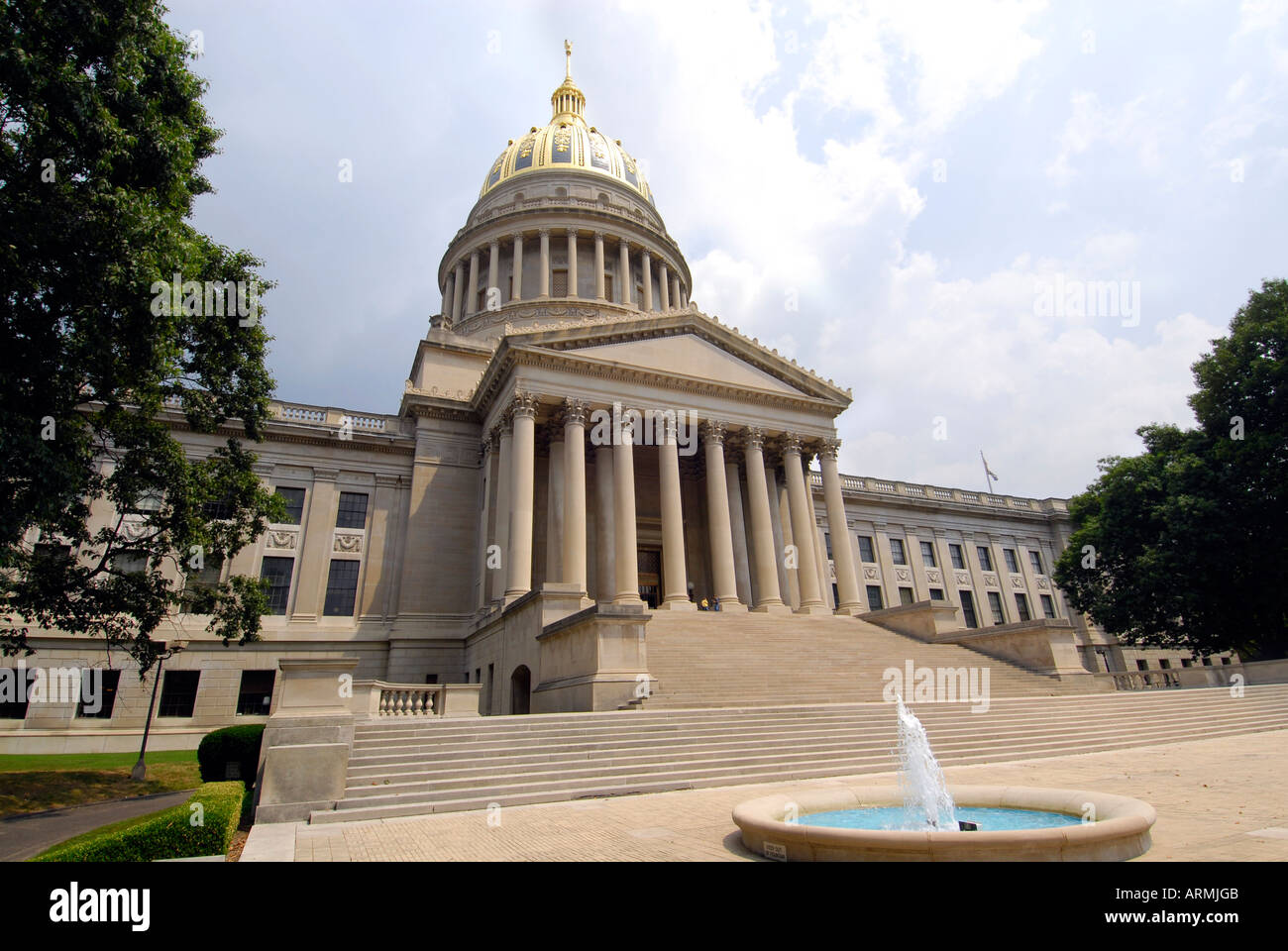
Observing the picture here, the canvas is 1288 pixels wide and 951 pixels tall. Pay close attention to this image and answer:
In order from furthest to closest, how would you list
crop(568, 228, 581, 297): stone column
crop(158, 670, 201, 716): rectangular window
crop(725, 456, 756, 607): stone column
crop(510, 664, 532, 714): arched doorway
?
1. crop(568, 228, 581, 297): stone column
2. crop(725, 456, 756, 607): stone column
3. crop(158, 670, 201, 716): rectangular window
4. crop(510, 664, 532, 714): arched doorway

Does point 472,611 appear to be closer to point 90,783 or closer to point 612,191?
point 90,783

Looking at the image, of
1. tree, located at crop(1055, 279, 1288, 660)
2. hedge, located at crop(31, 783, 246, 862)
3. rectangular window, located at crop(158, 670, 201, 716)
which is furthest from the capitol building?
tree, located at crop(1055, 279, 1288, 660)

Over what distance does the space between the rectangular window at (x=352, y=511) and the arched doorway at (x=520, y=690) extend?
14525 mm

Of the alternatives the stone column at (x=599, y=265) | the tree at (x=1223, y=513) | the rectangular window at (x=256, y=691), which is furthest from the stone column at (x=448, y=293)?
the tree at (x=1223, y=513)

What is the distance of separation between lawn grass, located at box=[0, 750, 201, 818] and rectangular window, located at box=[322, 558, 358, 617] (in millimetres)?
8719

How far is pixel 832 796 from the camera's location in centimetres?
805

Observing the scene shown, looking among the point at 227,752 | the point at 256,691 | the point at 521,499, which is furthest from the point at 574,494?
the point at 256,691

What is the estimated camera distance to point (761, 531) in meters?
31.0

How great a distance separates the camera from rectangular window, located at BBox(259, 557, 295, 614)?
30548 mm

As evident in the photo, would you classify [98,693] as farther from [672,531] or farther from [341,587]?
[672,531]

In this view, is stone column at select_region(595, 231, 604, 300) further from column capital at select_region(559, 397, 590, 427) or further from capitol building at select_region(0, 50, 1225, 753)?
column capital at select_region(559, 397, 590, 427)

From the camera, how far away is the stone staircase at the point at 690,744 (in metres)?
11.4

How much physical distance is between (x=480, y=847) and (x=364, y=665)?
25.6m
